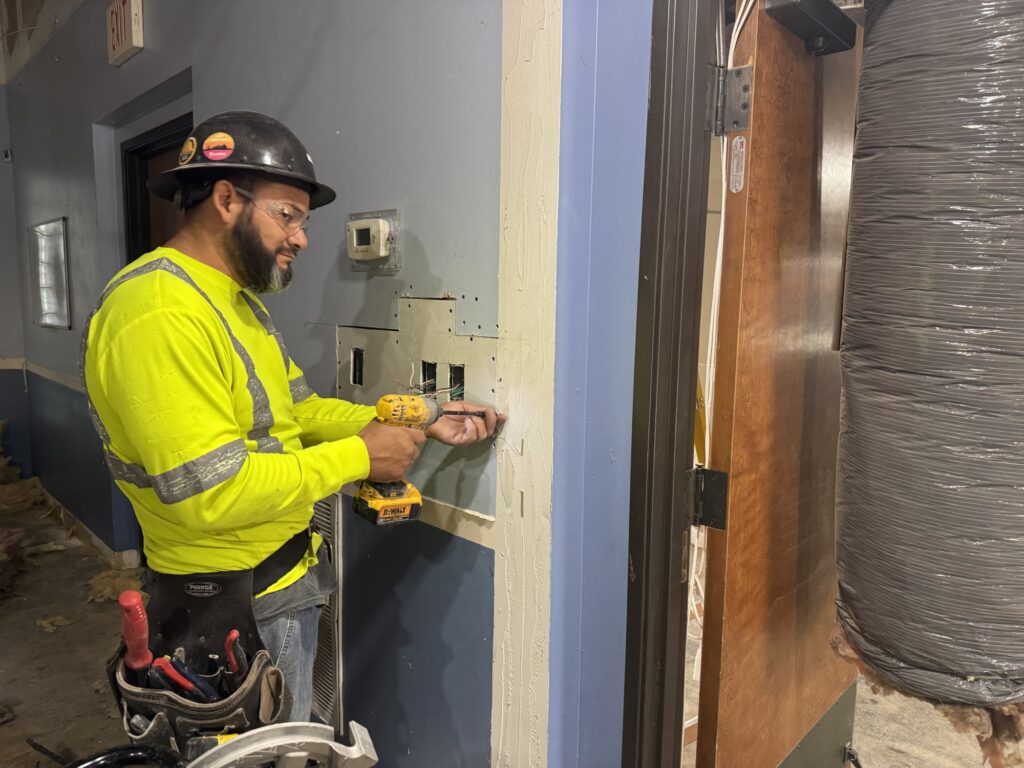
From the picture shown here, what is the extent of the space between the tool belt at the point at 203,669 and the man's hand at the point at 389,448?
0.32 meters

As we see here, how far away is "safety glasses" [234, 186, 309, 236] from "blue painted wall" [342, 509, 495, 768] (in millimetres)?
723

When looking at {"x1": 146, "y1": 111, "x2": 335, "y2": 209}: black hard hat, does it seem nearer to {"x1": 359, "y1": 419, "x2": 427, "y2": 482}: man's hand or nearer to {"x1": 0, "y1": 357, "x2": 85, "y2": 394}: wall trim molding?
{"x1": 359, "y1": 419, "x2": 427, "y2": 482}: man's hand

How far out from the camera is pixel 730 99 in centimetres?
123

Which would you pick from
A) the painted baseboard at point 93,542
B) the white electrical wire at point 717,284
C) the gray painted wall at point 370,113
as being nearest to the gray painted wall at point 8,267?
the painted baseboard at point 93,542

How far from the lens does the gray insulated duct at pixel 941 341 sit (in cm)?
93

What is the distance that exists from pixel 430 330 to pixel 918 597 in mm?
1040

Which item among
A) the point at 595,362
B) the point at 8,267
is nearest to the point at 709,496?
the point at 595,362

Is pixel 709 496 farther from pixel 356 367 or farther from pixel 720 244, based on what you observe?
pixel 356 367

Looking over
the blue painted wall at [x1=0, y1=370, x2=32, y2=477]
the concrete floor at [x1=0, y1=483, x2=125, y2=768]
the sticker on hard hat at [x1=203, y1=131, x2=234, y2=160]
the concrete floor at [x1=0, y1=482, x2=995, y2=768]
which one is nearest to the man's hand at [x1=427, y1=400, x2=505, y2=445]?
the sticker on hard hat at [x1=203, y1=131, x2=234, y2=160]

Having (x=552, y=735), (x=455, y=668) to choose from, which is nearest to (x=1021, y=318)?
(x=552, y=735)

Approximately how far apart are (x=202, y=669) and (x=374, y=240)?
37.8 inches

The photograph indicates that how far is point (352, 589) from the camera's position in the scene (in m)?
1.82

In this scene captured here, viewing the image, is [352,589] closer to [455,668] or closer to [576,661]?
[455,668]

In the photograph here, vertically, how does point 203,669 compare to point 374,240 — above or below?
below
